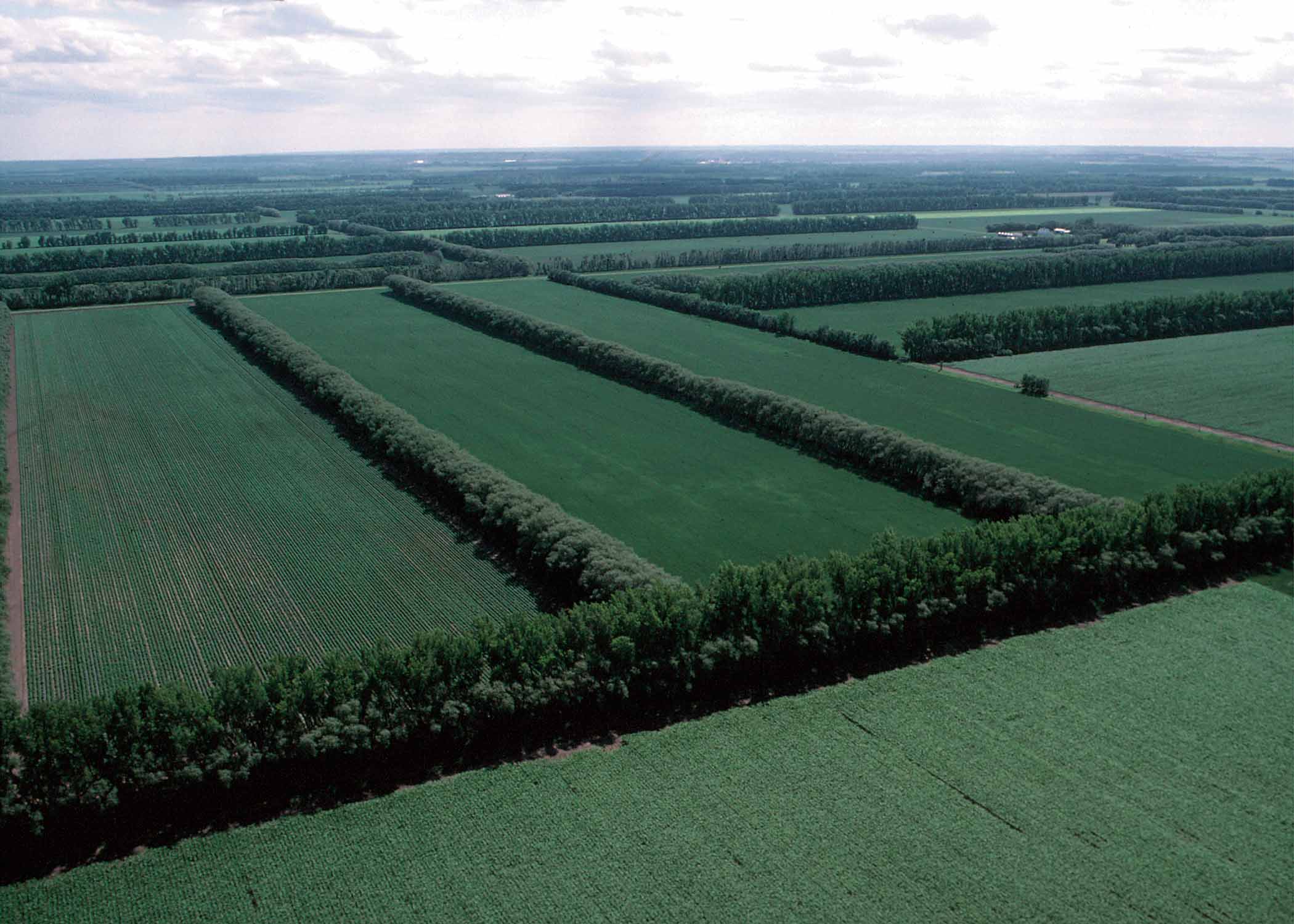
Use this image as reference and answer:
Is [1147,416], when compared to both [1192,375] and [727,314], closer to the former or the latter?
[1192,375]

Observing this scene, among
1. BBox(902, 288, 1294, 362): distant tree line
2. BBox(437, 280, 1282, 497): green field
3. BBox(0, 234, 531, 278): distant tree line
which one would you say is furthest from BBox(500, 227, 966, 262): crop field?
BBox(902, 288, 1294, 362): distant tree line

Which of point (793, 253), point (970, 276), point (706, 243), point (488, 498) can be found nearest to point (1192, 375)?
point (970, 276)

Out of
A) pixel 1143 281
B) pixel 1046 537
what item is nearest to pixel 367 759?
pixel 1046 537

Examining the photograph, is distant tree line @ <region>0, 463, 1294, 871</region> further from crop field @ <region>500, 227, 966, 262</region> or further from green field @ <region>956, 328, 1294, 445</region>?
crop field @ <region>500, 227, 966, 262</region>

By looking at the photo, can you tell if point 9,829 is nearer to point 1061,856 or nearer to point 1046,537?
point 1061,856

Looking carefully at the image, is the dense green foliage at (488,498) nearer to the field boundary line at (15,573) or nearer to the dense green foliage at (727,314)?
the field boundary line at (15,573)

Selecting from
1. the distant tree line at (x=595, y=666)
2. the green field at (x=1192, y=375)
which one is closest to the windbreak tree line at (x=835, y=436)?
the distant tree line at (x=595, y=666)
